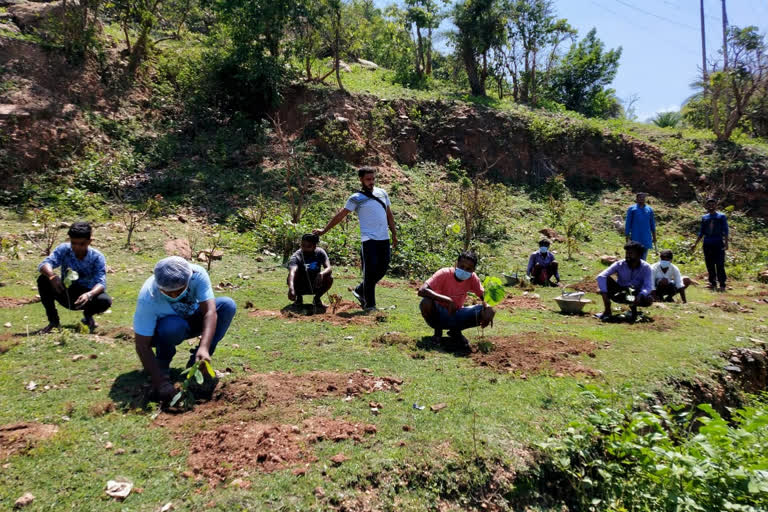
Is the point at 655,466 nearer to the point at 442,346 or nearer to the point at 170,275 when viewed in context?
the point at 442,346

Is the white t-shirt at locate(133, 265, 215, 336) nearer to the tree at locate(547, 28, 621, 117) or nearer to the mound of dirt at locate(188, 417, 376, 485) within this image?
the mound of dirt at locate(188, 417, 376, 485)

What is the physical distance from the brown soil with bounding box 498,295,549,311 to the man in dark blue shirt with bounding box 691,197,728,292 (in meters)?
3.77

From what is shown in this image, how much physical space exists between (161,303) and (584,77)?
91.0 ft

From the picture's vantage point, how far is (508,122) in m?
18.8

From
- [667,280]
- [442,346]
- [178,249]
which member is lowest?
[442,346]

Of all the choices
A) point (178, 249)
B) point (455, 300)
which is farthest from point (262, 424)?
point (178, 249)

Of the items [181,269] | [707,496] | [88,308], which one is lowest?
[707,496]

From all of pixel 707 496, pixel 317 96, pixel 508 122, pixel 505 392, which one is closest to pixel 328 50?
pixel 317 96

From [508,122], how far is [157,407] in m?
17.9

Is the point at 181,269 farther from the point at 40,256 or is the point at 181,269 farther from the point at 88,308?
the point at 40,256

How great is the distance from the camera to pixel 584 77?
26.1 m

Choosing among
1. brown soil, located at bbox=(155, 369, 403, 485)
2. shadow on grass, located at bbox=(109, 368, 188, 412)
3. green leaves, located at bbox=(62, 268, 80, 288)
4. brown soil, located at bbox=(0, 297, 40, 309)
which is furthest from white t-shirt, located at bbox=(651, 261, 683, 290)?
brown soil, located at bbox=(0, 297, 40, 309)

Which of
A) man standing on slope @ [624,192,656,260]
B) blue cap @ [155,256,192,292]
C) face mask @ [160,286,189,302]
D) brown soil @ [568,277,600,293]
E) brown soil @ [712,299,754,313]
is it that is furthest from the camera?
brown soil @ [568,277,600,293]

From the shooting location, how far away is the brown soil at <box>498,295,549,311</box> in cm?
772
